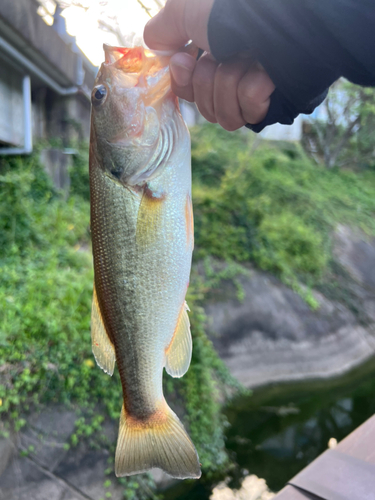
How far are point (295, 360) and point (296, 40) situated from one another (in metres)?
6.31

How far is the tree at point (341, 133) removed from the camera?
14.0m

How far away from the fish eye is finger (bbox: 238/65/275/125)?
50 centimetres

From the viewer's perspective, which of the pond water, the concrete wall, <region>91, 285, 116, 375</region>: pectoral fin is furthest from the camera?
the concrete wall

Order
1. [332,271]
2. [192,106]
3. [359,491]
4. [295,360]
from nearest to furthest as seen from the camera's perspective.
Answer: [359,491] < [295,360] < [332,271] < [192,106]

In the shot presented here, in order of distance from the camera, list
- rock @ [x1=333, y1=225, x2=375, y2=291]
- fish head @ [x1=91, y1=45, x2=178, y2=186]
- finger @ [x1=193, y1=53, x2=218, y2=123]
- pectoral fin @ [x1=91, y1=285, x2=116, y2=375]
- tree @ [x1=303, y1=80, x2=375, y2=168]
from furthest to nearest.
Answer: tree @ [x1=303, y1=80, x2=375, y2=168]
rock @ [x1=333, y1=225, x2=375, y2=291]
pectoral fin @ [x1=91, y1=285, x2=116, y2=375]
fish head @ [x1=91, y1=45, x2=178, y2=186]
finger @ [x1=193, y1=53, x2=218, y2=123]

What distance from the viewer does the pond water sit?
4.41m

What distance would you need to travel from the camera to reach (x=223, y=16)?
99 centimetres

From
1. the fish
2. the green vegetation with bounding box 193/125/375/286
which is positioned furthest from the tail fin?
the green vegetation with bounding box 193/125/375/286

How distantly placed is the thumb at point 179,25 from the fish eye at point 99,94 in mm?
217

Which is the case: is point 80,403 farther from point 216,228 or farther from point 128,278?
point 216,228

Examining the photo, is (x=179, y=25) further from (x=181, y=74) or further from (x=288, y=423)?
(x=288, y=423)

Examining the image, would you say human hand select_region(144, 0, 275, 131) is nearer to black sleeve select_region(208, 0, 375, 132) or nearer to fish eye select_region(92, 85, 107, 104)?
black sleeve select_region(208, 0, 375, 132)

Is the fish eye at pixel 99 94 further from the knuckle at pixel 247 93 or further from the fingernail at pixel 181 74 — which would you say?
the knuckle at pixel 247 93

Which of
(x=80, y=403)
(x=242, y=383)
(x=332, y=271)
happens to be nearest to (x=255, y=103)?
(x=80, y=403)
